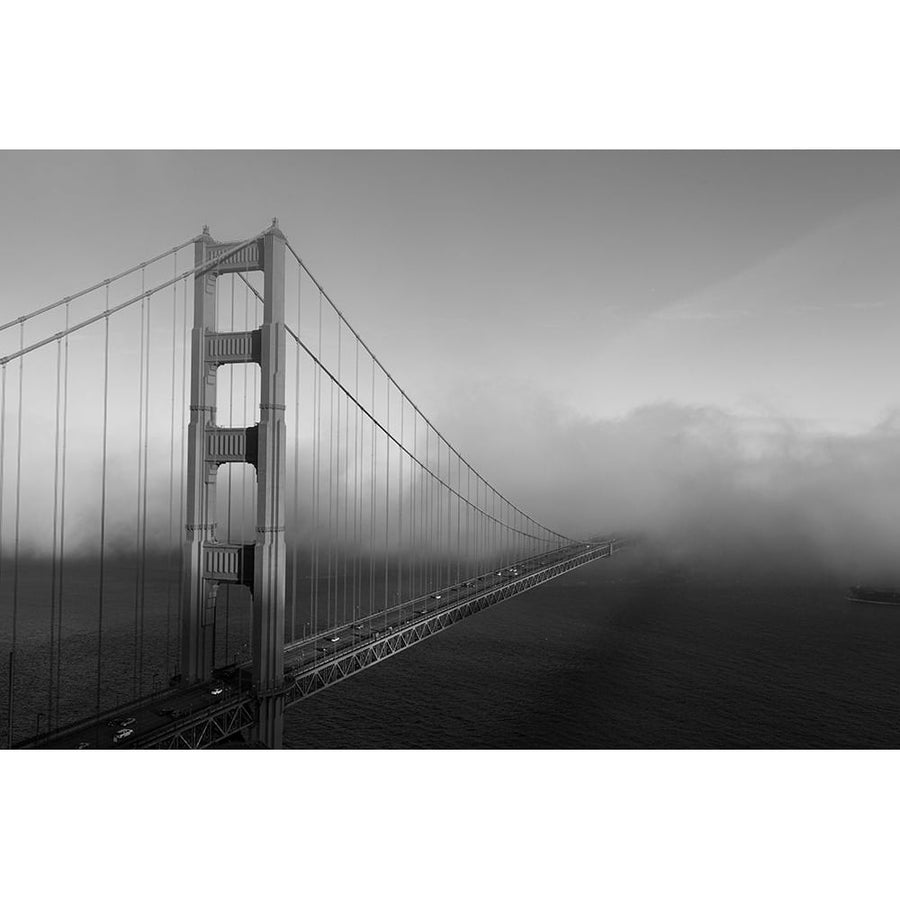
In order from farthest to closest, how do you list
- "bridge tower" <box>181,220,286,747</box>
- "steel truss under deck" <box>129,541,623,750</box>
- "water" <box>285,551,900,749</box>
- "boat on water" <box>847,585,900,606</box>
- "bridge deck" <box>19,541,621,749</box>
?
"boat on water" <box>847,585,900,606</box> < "water" <box>285,551,900,749</box> < "bridge tower" <box>181,220,286,747</box> < "steel truss under deck" <box>129,541,623,750</box> < "bridge deck" <box>19,541,621,749</box>

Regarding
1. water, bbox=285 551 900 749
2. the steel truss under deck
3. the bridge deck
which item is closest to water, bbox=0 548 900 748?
water, bbox=285 551 900 749

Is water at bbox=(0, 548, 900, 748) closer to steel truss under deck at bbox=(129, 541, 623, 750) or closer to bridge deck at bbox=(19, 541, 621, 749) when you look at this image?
steel truss under deck at bbox=(129, 541, 623, 750)

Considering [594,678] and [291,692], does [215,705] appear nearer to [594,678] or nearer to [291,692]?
[291,692]

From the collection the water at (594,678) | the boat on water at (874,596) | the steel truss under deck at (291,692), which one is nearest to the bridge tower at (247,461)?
the steel truss under deck at (291,692)

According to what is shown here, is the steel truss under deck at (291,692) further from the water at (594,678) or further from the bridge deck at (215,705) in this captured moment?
the water at (594,678)

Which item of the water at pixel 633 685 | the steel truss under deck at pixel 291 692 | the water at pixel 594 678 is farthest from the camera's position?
the water at pixel 594 678

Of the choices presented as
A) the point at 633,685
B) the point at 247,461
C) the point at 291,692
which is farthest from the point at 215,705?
the point at 633,685
